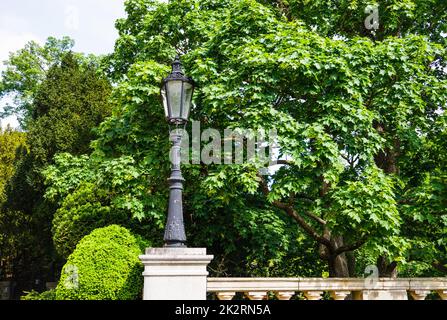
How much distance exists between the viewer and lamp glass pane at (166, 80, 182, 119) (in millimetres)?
6586

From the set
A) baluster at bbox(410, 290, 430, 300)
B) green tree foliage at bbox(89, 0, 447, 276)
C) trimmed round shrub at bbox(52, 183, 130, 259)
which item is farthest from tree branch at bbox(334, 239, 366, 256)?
trimmed round shrub at bbox(52, 183, 130, 259)

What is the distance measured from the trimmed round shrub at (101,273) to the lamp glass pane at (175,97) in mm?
3786

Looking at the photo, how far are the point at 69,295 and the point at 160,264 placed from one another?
147 inches

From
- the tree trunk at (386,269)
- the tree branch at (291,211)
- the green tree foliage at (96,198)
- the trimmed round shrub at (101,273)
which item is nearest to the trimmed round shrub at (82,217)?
the green tree foliage at (96,198)

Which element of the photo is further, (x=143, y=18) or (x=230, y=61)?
(x=143, y=18)

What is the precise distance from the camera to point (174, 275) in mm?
5891

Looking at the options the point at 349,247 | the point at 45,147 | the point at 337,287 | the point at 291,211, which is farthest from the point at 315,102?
the point at 45,147

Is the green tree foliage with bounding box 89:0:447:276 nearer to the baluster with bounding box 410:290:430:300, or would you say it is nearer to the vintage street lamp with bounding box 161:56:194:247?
the baluster with bounding box 410:290:430:300

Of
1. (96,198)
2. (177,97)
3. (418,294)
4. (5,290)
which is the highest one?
(177,97)

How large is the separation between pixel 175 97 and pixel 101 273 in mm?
4134

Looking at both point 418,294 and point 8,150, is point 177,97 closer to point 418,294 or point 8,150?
point 418,294
